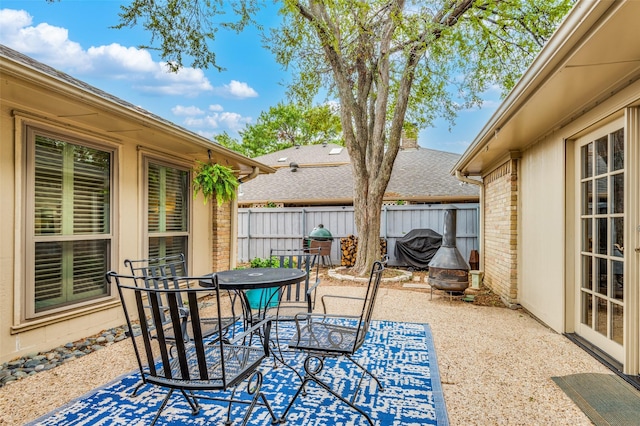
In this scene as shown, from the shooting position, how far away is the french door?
3.00m

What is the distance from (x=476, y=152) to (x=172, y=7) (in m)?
4.54

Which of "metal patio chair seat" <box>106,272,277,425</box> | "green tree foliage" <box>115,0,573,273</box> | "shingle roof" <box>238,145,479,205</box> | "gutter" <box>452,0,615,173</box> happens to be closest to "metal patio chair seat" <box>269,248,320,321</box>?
"metal patio chair seat" <box>106,272,277,425</box>

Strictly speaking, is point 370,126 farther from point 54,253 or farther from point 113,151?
point 54,253

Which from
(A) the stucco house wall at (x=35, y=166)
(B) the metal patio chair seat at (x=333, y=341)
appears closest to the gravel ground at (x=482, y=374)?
(A) the stucco house wall at (x=35, y=166)

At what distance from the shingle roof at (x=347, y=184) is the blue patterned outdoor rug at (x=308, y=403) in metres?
7.92

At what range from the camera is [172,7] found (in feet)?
15.4

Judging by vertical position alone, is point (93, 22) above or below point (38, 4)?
above

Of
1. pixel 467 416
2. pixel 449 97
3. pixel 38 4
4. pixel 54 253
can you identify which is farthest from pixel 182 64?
pixel 449 97

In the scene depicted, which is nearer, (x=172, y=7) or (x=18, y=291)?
(x=18, y=291)

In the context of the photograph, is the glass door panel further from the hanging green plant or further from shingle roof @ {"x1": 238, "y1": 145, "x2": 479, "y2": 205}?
shingle roof @ {"x1": 238, "y1": 145, "x2": 479, "y2": 205}

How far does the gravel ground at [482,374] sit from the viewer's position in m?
2.34

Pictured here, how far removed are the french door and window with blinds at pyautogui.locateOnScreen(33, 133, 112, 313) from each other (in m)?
4.88

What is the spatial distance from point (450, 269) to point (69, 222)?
15.9 ft

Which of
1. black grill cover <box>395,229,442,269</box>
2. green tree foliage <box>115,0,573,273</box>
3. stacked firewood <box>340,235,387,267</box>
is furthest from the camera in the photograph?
stacked firewood <box>340,235,387,267</box>
